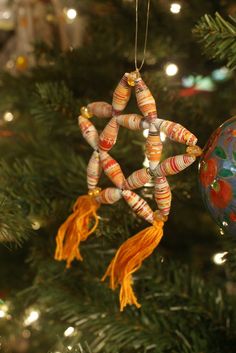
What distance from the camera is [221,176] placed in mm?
428

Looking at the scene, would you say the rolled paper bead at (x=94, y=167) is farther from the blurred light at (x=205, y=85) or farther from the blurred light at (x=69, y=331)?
the blurred light at (x=205, y=85)

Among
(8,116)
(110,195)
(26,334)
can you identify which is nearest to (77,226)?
(110,195)

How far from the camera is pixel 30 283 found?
0.83 metres

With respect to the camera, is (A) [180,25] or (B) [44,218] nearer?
(B) [44,218]

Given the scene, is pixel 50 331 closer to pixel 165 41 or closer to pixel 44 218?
pixel 44 218

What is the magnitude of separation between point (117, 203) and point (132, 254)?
0.38 ft

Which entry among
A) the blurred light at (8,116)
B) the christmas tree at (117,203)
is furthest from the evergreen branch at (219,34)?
the blurred light at (8,116)

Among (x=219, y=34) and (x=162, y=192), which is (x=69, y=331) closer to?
(x=162, y=192)

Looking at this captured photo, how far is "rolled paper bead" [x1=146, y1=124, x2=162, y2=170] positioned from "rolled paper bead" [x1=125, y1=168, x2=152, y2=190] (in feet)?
0.04

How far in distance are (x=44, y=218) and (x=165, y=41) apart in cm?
35

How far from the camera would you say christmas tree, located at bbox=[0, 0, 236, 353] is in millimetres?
578

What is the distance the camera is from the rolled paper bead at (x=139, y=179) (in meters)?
0.48

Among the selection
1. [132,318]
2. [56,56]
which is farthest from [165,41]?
[132,318]

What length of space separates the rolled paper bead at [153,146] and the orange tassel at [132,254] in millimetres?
64
